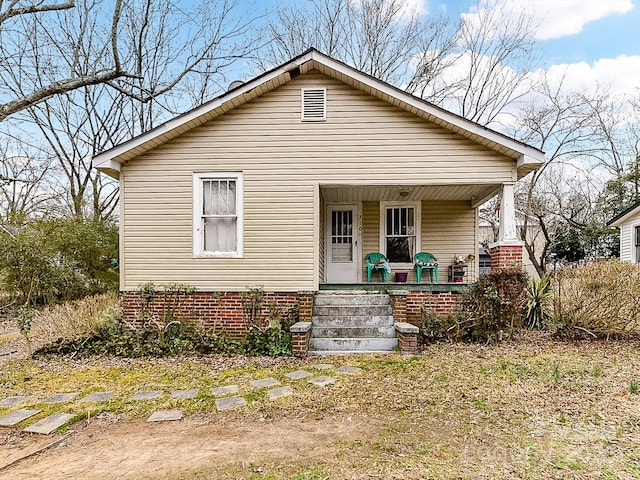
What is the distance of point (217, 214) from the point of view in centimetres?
A: 831

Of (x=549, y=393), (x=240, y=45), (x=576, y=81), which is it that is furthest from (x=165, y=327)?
(x=576, y=81)

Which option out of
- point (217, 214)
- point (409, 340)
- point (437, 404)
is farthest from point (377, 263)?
point (437, 404)

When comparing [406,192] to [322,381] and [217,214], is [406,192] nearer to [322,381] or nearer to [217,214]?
[217,214]

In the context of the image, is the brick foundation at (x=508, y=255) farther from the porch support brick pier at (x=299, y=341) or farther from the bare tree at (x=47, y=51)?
the bare tree at (x=47, y=51)

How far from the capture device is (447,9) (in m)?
18.4

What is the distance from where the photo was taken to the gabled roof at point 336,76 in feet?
25.5

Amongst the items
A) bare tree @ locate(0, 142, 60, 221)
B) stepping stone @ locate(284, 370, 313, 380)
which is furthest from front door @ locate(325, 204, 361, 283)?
bare tree @ locate(0, 142, 60, 221)

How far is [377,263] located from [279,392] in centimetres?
577

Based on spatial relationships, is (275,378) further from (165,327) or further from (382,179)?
(382,179)

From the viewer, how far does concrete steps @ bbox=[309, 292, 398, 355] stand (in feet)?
23.5

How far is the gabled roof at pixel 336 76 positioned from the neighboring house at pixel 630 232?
12.4 m

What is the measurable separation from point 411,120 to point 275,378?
5.66 metres

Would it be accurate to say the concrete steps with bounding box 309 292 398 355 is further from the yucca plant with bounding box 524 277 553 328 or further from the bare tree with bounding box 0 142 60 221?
the bare tree with bounding box 0 142 60 221

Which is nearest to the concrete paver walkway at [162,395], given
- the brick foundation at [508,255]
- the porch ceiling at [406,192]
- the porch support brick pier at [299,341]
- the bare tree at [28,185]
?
the porch support brick pier at [299,341]
